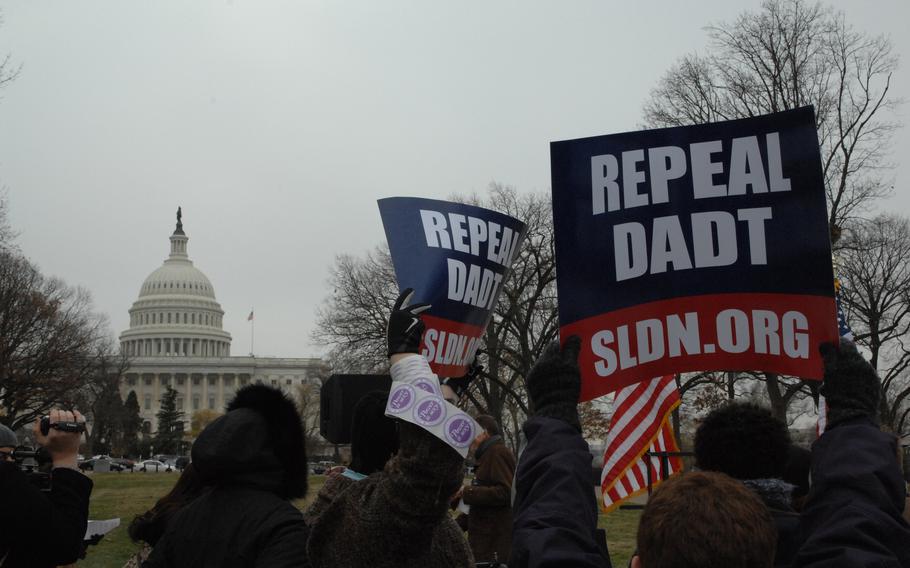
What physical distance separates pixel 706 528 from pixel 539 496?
60 cm

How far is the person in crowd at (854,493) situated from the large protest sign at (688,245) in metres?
1.01

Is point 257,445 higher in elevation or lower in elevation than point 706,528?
higher

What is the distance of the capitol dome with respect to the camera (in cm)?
14862

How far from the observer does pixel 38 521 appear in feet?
12.2

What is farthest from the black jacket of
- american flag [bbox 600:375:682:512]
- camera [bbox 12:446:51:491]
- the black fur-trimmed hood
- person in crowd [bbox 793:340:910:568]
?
american flag [bbox 600:375:682:512]

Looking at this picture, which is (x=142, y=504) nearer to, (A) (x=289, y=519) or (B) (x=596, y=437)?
(A) (x=289, y=519)

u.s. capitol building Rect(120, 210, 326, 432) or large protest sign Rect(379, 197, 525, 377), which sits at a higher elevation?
u.s. capitol building Rect(120, 210, 326, 432)

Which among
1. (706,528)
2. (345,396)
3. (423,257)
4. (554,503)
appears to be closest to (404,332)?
(554,503)

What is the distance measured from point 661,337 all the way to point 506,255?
2.60 metres

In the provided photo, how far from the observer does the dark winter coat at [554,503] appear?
254cm

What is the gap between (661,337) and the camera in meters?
4.05

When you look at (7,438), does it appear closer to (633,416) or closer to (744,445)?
(744,445)

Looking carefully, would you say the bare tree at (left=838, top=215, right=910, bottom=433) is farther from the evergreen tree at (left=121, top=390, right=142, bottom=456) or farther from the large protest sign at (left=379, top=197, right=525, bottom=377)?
the evergreen tree at (left=121, top=390, right=142, bottom=456)

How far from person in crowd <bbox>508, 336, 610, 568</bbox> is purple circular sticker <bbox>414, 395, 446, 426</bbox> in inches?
13.9
